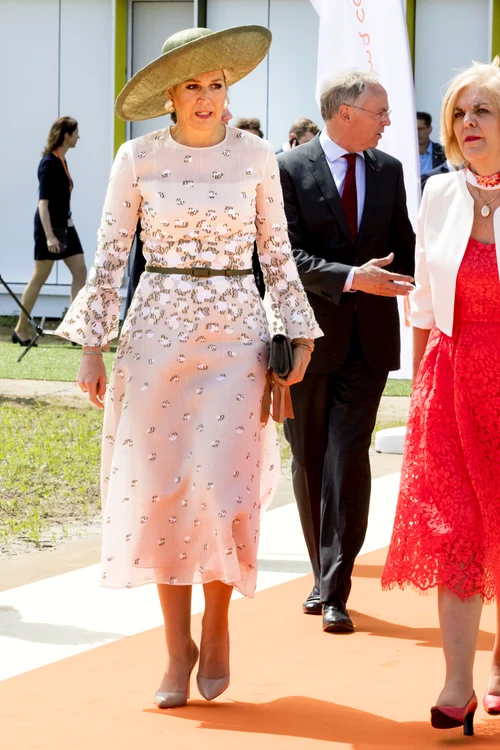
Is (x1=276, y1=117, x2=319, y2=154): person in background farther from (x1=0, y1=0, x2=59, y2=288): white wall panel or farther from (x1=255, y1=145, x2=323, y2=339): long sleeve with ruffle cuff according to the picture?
(x1=0, y1=0, x2=59, y2=288): white wall panel

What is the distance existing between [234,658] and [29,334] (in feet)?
35.9


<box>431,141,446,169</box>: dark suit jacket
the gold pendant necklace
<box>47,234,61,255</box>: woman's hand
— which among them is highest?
<box>431,141,446,169</box>: dark suit jacket

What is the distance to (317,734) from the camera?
→ 13.2 ft

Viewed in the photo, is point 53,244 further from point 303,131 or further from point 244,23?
point 244,23

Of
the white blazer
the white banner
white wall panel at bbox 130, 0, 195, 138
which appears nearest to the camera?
the white blazer

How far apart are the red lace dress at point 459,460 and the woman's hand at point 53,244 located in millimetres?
10482

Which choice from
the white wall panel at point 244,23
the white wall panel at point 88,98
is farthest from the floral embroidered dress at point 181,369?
the white wall panel at point 88,98

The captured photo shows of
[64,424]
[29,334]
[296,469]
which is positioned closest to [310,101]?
[29,334]

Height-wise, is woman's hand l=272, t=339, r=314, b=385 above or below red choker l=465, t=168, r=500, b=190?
below

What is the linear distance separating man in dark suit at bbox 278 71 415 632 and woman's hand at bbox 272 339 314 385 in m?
0.95

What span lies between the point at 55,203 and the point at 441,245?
35.0 ft

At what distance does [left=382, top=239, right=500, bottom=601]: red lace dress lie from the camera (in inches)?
159

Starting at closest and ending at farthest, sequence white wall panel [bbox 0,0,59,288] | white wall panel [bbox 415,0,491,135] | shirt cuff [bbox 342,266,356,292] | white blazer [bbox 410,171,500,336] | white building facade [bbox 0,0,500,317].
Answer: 1. white blazer [bbox 410,171,500,336]
2. shirt cuff [bbox 342,266,356,292]
3. white wall panel [bbox 415,0,491,135]
4. white building facade [bbox 0,0,500,317]
5. white wall panel [bbox 0,0,59,288]

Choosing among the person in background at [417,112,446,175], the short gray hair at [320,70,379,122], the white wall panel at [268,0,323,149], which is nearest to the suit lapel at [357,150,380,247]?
the short gray hair at [320,70,379,122]
